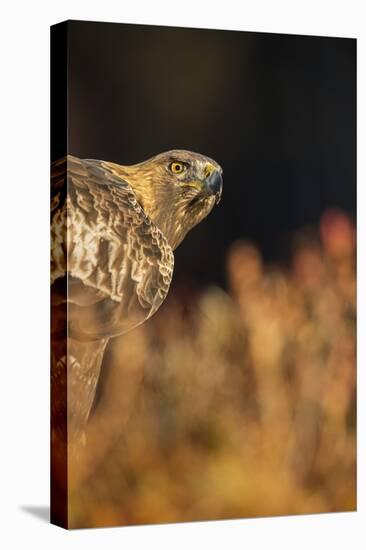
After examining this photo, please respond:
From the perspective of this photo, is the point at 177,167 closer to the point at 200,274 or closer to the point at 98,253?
the point at 200,274

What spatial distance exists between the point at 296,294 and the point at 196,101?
1.20m

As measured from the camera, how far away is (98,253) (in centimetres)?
751

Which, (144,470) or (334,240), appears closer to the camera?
(144,470)

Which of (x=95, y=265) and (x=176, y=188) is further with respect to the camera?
(x=176, y=188)

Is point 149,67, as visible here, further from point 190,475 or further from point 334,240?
point 190,475

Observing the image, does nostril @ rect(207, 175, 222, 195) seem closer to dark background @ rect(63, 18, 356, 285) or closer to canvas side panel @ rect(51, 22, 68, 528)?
dark background @ rect(63, 18, 356, 285)

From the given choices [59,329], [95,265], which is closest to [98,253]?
[95,265]

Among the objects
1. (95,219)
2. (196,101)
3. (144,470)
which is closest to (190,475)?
(144,470)

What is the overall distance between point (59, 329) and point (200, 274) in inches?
33.3

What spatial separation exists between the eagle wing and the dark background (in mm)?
173

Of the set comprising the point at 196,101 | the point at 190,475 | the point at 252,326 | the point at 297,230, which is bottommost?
the point at 190,475

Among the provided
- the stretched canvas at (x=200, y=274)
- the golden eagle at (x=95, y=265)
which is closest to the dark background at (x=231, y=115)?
the stretched canvas at (x=200, y=274)

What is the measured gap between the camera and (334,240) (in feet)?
27.0

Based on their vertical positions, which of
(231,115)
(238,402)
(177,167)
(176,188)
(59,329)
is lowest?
(238,402)
